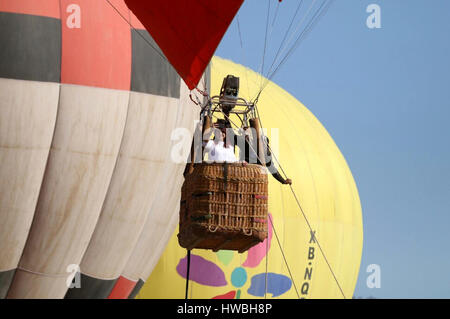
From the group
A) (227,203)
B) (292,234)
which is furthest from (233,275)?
(227,203)

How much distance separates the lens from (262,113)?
12133mm

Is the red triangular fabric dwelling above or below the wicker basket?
above

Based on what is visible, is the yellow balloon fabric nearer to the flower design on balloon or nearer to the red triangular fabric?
the flower design on balloon

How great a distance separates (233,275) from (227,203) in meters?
4.84

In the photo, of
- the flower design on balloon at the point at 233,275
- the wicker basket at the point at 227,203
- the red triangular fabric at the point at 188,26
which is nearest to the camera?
the wicker basket at the point at 227,203

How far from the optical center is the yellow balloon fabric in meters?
10.9

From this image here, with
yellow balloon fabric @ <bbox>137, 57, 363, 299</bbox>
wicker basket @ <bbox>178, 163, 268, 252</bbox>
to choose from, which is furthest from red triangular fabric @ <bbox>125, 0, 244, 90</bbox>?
yellow balloon fabric @ <bbox>137, 57, 363, 299</bbox>

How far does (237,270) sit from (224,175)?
4.91 metres

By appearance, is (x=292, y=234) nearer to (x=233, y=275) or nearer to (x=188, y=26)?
(x=233, y=275)

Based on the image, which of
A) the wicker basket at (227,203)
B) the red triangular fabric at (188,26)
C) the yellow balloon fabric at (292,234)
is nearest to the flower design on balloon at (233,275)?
the yellow balloon fabric at (292,234)

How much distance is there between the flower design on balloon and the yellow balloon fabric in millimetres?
11

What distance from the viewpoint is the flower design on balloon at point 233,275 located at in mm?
10875

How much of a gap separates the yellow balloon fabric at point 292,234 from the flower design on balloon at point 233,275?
0.01 meters

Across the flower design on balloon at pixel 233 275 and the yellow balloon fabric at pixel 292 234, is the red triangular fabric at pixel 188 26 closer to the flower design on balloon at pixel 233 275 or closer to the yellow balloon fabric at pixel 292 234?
the yellow balloon fabric at pixel 292 234
